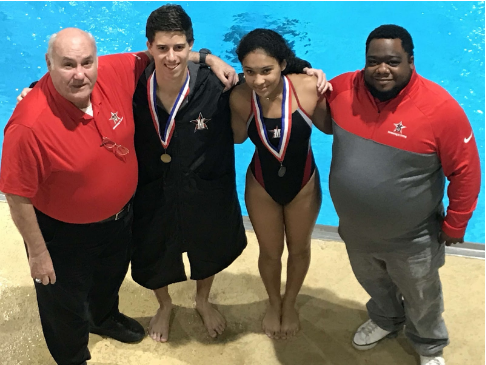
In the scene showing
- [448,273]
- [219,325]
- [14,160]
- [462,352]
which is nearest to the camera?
[14,160]

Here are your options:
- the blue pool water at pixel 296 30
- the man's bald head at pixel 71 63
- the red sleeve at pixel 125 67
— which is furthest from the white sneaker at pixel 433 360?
the blue pool water at pixel 296 30

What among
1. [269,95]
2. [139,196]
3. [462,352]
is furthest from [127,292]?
[462,352]

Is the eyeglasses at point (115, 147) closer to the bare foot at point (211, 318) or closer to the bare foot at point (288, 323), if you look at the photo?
the bare foot at point (211, 318)

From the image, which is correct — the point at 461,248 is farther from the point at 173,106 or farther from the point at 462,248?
the point at 173,106

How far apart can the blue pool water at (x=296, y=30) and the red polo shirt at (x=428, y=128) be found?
3.43m

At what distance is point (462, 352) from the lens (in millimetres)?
2729

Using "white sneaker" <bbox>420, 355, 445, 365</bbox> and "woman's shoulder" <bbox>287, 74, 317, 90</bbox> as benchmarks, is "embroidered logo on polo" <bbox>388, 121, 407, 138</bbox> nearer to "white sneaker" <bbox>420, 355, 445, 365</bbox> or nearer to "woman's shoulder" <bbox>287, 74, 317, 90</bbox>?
"woman's shoulder" <bbox>287, 74, 317, 90</bbox>

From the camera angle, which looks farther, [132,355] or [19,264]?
[19,264]

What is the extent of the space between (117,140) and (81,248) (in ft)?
1.77

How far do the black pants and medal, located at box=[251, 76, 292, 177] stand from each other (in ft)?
2.50

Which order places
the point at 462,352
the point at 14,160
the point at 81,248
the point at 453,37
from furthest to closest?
1. the point at 453,37
2. the point at 462,352
3. the point at 81,248
4. the point at 14,160

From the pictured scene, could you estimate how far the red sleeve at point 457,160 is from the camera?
6.06ft

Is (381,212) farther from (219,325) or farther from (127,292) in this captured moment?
(127,292)

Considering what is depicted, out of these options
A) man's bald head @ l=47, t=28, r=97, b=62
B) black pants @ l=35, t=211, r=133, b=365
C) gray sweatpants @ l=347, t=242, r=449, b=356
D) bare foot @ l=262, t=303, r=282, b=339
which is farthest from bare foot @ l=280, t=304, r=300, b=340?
man's bald head @ l=47, t=28, r=97, b=62
